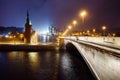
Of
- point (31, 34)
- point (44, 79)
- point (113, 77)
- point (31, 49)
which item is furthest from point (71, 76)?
point (31, 34)

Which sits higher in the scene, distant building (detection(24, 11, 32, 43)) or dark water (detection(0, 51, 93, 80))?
distant building (detection(24, 11, 32, 43))

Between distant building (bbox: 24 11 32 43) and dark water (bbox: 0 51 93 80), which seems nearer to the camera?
dark water (bbox: 0 51 93 80)

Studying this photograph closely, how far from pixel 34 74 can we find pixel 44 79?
4.71 metres

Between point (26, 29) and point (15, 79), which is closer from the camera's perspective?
point (15, 79)

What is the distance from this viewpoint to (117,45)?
523 inches

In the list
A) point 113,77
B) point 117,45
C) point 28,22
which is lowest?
point 113,77

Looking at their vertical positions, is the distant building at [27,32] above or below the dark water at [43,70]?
above

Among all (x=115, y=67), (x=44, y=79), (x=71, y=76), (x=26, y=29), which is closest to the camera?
(x=115, y=67)

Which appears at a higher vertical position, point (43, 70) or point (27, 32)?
point (27, 32)

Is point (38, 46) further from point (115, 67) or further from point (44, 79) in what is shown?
point (115, 67)

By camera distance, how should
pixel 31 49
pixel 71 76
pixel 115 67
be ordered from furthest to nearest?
pixel 31 49, pixel 71 76, pixel 115 67

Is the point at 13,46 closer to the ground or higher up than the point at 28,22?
closer to the ground

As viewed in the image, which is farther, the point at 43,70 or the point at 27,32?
the point at 27,32

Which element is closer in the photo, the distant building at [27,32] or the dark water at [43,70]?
the dark water at [43,70]
